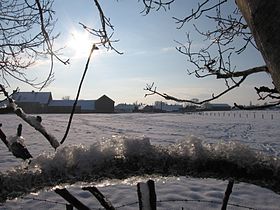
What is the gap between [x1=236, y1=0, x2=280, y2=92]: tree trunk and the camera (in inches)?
19.2

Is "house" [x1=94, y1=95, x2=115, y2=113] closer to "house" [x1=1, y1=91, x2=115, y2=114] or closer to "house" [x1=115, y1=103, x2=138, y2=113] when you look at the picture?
"house" [x1=1, y1=91, x2=115, y2=114]

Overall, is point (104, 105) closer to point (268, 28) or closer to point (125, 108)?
point (125, 108)

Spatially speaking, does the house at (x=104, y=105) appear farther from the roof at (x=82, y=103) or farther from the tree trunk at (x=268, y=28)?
the tree trunk at (x=268, y=28)

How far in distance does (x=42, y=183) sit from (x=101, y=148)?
0.12 metres

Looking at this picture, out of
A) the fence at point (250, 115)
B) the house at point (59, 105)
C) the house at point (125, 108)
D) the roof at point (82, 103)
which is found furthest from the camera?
the house at point (125, 108)

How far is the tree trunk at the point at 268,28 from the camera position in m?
0.49

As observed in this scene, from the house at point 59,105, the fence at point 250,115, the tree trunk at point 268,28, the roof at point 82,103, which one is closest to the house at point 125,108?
the house at point 59,105

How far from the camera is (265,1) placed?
51 cm

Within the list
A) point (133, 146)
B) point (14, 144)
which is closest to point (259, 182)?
point (133, 146)

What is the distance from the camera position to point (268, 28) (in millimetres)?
497

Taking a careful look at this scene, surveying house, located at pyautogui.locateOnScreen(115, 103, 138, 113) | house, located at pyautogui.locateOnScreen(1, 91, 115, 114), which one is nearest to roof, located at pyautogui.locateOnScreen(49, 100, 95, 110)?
house, located at pyautogui.locateOnScreen(1, 91, 115, 114)

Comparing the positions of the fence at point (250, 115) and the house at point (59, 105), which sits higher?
the house at point (59, 105)

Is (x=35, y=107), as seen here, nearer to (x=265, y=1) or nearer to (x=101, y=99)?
(x=101, y=99)

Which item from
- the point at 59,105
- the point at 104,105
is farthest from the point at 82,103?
the point at 59,105
